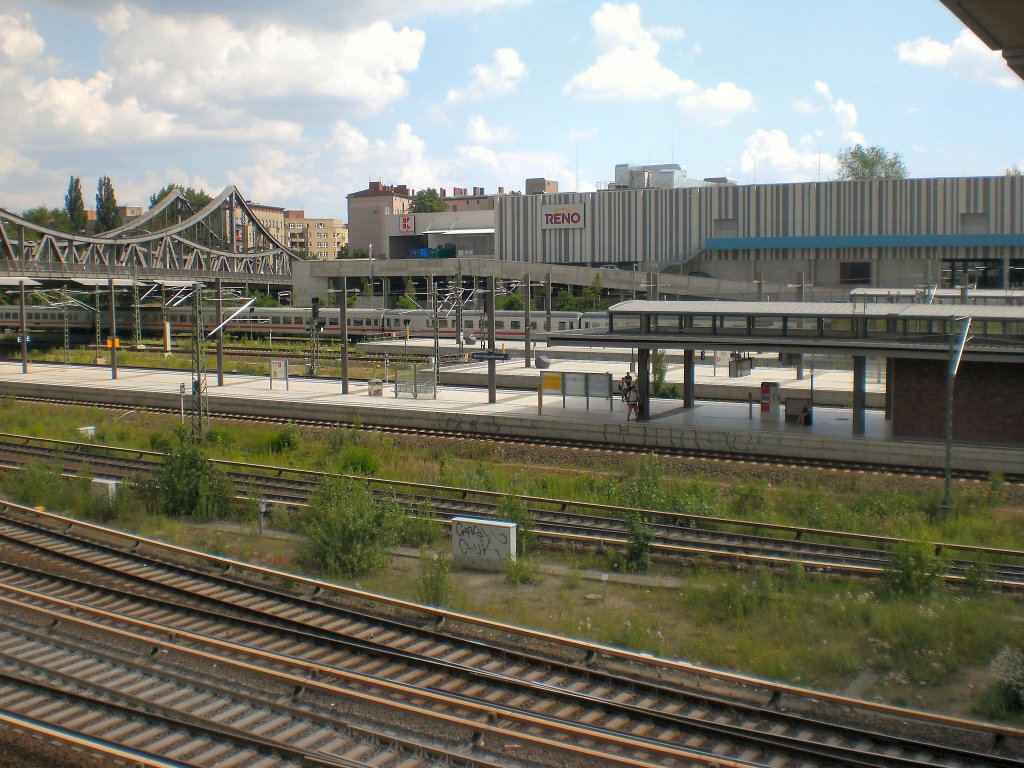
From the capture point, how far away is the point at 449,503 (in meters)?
17.7

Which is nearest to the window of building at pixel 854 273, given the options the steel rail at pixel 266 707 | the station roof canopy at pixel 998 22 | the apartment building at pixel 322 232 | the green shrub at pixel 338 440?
the green shrub at pixel 338 440

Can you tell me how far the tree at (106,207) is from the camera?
109812mm

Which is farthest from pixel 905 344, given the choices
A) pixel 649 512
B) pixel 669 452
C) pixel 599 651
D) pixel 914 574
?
pixel 599 651

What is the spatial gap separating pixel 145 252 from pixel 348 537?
90495mm

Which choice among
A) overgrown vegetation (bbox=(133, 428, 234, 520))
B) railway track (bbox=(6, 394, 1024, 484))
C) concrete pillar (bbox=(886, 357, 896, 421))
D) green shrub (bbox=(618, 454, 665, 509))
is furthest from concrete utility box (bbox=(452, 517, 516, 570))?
concrete pillar (bbox=(886, 357, 896, 421))

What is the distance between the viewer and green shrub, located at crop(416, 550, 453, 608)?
11914 mm

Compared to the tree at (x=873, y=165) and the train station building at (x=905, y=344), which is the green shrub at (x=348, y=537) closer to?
the train station building at (x=905, y=344)

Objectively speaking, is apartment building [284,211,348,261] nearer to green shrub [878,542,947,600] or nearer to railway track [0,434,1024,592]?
railway track [0,434,1024,592]

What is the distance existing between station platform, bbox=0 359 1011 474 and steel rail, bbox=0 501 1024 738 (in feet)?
39.5

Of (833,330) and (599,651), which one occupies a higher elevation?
(833,330)

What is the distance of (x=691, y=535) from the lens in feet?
50.4

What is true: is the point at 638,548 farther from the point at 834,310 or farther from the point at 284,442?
the point at 284,442

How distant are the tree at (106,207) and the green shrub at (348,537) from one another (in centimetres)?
10588

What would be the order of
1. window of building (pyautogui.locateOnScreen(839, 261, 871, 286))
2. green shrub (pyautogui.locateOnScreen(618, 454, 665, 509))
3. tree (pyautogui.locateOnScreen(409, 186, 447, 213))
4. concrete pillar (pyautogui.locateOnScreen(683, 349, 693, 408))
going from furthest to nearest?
tree (pyautogui.locateOnScreen(409, 186, 447, 213))
window of building (pyautogui.locateOnScreen(839, 261, 871, 286))
concrete pillar (pyautogui.locateOnScreen(683, 349, 693, 408))
green shrub (pyautogui.locateOnScreen(618, 454, 665, 509))
